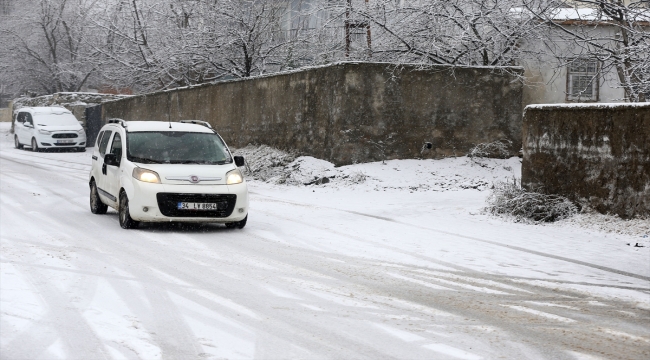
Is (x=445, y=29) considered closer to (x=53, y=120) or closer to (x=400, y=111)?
(x=400, y=111)

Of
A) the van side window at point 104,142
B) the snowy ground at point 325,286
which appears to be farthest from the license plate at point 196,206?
the van side window at point 104,142

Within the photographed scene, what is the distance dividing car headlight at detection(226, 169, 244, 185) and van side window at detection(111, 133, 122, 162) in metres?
1.84

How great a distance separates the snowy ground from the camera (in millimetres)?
6301

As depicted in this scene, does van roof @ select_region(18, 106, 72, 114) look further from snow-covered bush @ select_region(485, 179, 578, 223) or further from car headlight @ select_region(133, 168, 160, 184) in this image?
snow-covered bush @ select_region(485, 179, 578, 223)

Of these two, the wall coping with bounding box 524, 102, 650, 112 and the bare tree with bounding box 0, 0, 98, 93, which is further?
the bare tree with bounding box 0, 0, 98, 93

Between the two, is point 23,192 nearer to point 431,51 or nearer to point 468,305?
point 431,51

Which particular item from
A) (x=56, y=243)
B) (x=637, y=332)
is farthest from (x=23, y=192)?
(x=637, y=332)

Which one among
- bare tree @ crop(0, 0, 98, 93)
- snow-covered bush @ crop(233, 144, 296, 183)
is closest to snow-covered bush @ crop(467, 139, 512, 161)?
snow-covered bush @ crop(233, 144, 296, 183)

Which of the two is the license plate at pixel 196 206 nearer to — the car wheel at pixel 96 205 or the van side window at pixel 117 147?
the van side window at pixel 117 147

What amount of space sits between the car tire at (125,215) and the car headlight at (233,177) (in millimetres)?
1465

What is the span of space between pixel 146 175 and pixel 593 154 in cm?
682

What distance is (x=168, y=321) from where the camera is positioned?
22.6ft

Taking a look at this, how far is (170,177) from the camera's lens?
1273 cm

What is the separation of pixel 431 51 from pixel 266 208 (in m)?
8.13
